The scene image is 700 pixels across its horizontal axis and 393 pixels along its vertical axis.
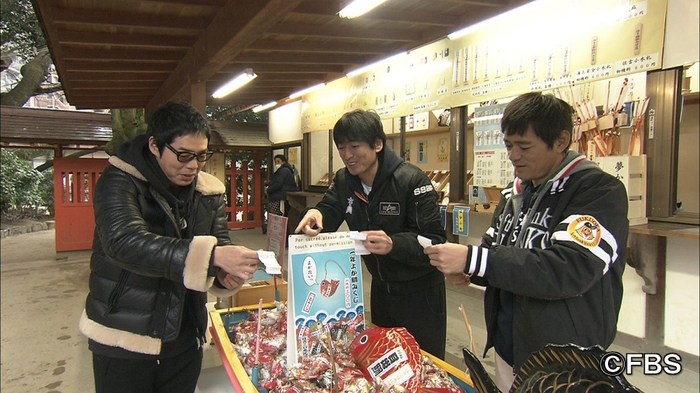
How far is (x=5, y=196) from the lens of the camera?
40.8 ft

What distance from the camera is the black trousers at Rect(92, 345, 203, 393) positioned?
1.49 m

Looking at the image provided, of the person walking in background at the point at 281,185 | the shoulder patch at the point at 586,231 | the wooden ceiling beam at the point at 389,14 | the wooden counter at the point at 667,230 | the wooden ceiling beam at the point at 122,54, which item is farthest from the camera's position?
the person walking in background at the point at 281,185

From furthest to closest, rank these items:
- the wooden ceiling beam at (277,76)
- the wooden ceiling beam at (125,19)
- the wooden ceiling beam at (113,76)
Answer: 1. the wooden ceiling beam at (277,76)
2. the wooden ceiling beam at (113,76)
3. the wooden ceiling beam at (125,19)

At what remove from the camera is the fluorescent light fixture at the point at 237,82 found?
5164 mm

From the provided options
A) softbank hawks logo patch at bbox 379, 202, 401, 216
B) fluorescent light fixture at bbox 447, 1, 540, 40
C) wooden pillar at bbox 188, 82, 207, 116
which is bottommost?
softbank hawks logo patch at bbox 379, 202, 401, 216

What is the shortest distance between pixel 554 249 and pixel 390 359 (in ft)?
2.07

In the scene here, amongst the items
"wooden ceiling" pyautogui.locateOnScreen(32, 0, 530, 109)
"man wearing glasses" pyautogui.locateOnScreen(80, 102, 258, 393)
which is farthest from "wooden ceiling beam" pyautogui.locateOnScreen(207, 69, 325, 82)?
"man wearing glasses" pyautogui.locateOnScreen(80, 102, 258, 393)

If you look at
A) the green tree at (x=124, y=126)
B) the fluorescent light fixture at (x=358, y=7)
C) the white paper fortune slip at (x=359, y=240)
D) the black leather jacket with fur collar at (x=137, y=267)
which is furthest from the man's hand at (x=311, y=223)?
the green tree at (x=124, y=126)

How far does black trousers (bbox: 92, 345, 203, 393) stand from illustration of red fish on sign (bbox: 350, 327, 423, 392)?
735mm

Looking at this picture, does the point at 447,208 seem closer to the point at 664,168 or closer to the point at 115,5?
the point at 664,168

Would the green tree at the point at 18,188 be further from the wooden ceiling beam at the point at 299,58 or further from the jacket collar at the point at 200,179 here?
the jacket collar at the point at 200,179

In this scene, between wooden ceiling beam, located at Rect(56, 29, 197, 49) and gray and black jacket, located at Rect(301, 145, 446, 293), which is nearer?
gray and black jacket, located at Rect(301, 145, 446, 293)

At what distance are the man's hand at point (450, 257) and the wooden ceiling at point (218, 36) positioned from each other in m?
2.07

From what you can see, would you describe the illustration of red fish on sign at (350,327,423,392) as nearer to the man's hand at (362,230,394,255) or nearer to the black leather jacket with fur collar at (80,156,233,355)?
the man's hand at (362,230,394,255)
